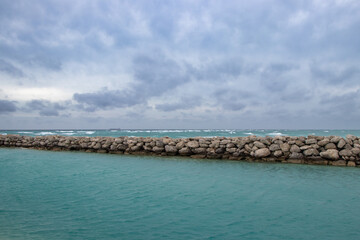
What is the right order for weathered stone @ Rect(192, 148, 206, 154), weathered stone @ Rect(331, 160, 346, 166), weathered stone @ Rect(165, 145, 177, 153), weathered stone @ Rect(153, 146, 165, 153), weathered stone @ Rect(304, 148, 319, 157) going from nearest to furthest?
weathered stone @ Rect(331, 160, 346, 166), weathered stone @ Rect(304, 148, 319, 157), weathered stone @ Rect(192, 148, 206, 154), weathered stone @ Rect(165, 145, 177, 153), weathered stone @ Rect(153, 146, 165, 153)

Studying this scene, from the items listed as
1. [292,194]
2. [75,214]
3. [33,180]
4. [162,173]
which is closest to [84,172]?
[33,180]

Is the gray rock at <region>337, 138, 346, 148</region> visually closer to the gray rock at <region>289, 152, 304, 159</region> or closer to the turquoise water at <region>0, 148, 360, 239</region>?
the gray rock at <region>289, 152, 304, 159</region>

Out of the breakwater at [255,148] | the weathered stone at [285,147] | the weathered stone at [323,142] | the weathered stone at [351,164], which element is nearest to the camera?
the weathered stone at [351,164]

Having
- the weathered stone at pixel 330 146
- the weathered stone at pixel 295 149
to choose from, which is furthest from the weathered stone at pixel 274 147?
the weathered stone at pixel 330 146

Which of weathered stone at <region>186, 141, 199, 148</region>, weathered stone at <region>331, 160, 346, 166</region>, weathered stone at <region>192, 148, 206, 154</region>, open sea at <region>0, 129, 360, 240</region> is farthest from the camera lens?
weathered stone at <region>186, 141, 199, 148</region>

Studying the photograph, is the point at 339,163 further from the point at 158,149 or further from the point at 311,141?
the point at 158,149

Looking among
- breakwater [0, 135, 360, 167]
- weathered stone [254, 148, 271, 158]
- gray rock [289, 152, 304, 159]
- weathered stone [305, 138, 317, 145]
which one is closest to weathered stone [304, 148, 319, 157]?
breakwater [0, 135, 360, 167]

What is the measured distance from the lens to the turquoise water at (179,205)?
338cm

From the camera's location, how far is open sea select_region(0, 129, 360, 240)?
3.38 metres

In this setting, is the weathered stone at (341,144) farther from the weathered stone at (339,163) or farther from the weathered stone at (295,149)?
the weathered stone at (295,149)

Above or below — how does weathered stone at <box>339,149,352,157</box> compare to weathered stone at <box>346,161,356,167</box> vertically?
Result: above

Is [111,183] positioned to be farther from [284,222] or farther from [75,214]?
[284,222]

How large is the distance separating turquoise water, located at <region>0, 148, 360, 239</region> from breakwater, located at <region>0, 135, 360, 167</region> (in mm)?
1726

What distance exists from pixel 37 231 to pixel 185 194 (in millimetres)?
2831
